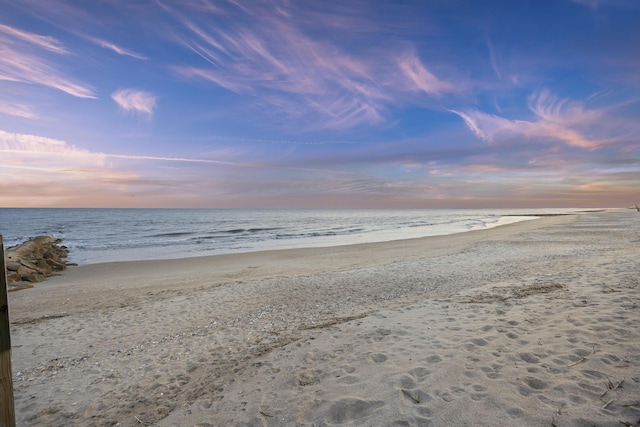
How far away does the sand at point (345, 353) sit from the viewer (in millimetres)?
4039

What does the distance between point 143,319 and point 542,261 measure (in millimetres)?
14884

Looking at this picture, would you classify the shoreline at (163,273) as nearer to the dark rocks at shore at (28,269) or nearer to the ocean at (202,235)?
the dark rocks at shore at (28,269)

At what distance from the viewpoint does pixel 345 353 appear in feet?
18.8

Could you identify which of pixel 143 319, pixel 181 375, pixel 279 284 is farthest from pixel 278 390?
pixel 279 284

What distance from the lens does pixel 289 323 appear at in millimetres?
7906

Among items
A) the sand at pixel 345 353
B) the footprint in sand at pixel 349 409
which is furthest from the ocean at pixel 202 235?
the footprint in sand at pixel 349 409

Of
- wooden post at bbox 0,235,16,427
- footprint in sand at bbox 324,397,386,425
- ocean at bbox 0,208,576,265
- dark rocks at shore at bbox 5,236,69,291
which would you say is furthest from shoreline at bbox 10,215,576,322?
footprint in sand at bbox 324,397,386,425

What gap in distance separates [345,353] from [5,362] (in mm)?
4346

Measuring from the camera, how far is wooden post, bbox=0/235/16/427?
2.75 metres

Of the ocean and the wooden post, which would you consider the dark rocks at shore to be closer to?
the ocean

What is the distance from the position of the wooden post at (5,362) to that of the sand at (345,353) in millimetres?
1788

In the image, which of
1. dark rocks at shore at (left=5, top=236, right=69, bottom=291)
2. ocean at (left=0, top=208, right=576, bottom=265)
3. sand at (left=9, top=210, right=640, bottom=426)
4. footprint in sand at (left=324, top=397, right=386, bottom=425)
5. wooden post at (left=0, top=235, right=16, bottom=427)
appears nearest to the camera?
wooden post at (left=0, top=235, right=16, bottom=427)

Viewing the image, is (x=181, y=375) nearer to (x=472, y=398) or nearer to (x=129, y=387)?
(x=129, y=387)

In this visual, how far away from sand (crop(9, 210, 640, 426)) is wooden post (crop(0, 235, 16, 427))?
1788 millimetres
